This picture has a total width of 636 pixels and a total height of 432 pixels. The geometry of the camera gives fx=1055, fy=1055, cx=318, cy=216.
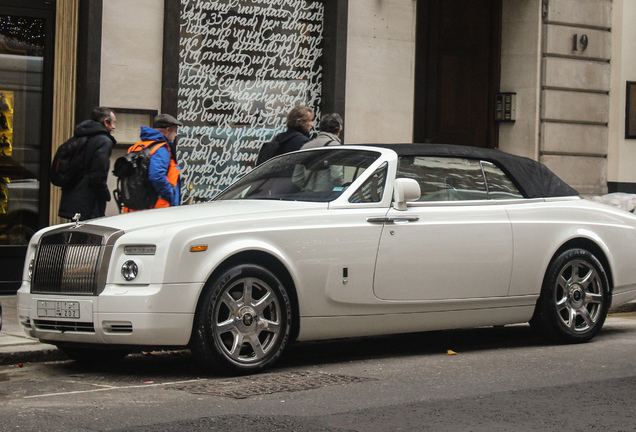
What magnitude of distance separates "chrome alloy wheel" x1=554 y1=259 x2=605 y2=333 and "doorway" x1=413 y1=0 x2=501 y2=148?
759cm

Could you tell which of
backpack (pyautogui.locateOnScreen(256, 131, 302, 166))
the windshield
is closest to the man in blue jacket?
backpack (pyautogui.locateOnScreen(256, 131, 302, 166))

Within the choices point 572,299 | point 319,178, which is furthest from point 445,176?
point 572,299

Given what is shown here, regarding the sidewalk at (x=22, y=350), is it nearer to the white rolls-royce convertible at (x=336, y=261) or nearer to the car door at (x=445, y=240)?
the white rolls-royce convertible at (x=336, y=261)

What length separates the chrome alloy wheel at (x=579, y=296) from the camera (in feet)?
28.0

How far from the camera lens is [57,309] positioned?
22.7 ft

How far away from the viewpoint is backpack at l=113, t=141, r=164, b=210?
9656 millimetres

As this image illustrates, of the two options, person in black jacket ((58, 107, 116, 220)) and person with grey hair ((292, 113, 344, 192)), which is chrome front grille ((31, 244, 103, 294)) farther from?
person in black jacket ((58, 107, 116, 220))

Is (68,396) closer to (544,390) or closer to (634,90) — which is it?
(544,390)

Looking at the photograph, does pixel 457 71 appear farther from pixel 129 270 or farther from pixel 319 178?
pixel 129 270

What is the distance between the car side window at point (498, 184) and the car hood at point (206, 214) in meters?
1.65

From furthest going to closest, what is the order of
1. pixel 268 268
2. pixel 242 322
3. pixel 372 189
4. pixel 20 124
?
pixel 20 124
pixel 372 189
pixel 268 268
pixel 242 322

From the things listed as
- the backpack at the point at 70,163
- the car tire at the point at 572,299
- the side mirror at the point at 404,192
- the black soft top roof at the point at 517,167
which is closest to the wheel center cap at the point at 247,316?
the side mirror at the point at 404,192

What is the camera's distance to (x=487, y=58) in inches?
642

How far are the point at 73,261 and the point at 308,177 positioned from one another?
1.87 metres
